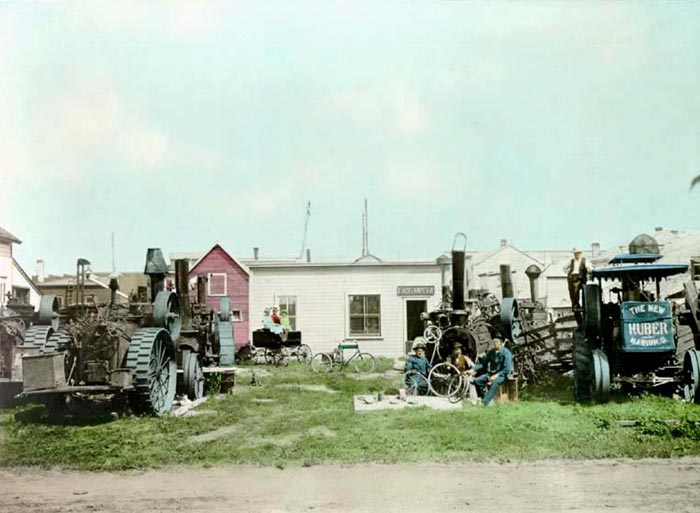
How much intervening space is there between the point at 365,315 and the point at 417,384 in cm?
1272

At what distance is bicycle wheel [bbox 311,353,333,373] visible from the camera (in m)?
21.8

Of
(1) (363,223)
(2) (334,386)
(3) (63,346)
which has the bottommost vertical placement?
(2) (334,386)

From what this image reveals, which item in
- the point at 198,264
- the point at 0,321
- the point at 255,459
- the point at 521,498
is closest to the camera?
the point at 521,498

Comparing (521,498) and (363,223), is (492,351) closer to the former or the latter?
(521,498)

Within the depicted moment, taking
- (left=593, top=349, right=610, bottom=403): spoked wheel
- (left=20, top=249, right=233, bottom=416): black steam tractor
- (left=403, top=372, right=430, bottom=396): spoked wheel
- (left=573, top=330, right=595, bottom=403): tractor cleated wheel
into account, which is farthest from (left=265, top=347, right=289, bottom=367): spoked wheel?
(left=593, top=349, right=610, bottom=403): spoked wheel

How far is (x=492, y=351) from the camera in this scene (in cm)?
1344

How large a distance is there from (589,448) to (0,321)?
41.6ft

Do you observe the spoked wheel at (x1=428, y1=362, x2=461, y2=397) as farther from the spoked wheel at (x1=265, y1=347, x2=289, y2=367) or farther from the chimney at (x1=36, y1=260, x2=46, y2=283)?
the chimney at (x1=36, y1=260, x2=46, y2=283)

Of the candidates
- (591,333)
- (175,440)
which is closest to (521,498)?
(175,440)

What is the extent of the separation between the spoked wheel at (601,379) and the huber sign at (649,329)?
0.52 metres

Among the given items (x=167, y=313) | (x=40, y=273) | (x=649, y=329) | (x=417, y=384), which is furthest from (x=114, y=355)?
(x=40, y=273)

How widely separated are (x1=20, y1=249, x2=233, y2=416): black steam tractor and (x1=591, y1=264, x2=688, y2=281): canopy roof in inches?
305

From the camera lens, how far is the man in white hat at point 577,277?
45.0ft

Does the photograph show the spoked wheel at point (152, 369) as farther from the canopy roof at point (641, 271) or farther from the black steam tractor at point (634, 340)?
the canopy roof at point (641, 271)
